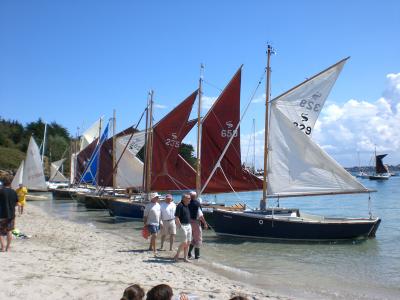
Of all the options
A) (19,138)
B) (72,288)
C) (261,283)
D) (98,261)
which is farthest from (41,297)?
(19,138)

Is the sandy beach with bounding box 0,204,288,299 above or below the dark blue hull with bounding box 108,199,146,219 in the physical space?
below

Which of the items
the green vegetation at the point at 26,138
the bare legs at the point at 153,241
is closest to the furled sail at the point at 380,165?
the green vegetation at the point at 26,138

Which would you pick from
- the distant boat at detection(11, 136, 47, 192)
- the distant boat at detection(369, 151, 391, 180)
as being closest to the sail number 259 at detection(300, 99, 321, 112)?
the distant boat at detection(11, 136, 47, 192)

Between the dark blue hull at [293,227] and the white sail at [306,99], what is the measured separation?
394cm

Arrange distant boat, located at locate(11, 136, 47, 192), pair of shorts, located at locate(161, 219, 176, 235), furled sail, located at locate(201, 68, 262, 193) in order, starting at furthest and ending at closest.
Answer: distant boat, located at locate(11, 136, 47, 192) < furled sail, located at locate(201, 68, 262, 193) < pair of shorts, located at locate(161, 219, 176, 235)

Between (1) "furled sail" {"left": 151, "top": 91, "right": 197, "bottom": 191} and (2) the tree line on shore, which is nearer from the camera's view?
(1) "furled sail" {"left": 151, "top": 91, "right": 197, "bottom": 191}

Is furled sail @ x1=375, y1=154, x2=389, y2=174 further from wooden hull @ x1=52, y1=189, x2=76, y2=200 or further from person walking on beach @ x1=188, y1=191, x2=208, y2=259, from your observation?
person walking on beach @ x1=188, y1=191, x2=208, y2=259

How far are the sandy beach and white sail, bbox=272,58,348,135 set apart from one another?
894cm

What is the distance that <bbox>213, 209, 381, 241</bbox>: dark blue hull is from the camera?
18.8 metres

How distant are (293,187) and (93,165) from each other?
101ft

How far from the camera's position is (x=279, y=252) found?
54.5 ft

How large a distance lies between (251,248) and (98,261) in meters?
7.40

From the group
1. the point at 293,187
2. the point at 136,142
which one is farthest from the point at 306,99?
the point at 136,142

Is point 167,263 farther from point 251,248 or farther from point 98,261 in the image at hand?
point 251,248
